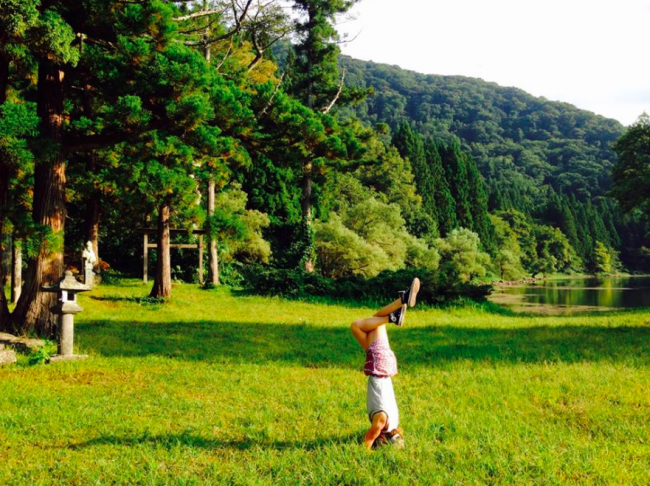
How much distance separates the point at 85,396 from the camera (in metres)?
5.96

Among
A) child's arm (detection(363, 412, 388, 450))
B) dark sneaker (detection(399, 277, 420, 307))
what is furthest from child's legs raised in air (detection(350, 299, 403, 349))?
child's arm (detection(363, 412, 388, 450))

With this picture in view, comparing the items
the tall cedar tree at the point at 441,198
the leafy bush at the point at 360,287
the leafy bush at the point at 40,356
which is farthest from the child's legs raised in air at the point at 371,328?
the tall cedar tree at the point at 441,198

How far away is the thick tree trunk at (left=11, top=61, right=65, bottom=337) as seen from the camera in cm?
939

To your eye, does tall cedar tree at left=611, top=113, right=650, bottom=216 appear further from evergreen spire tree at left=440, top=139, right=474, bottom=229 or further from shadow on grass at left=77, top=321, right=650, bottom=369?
evergreen spire tree at left=440, top=139, right=474, bottom=229

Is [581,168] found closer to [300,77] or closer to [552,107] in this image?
[552,107]

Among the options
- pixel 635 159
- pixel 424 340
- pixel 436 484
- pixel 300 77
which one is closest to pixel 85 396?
pixel 436 484

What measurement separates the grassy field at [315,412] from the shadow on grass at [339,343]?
0.20 feet

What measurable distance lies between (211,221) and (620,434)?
10941mm

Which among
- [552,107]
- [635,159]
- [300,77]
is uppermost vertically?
[552,107]

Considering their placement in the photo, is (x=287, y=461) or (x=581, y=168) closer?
(x=287, y=461)

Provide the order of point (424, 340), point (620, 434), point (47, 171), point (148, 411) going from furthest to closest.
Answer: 1. point (424, 340)
2. point (47, 171)
3. point (148, 411)
4. point (620, 434)

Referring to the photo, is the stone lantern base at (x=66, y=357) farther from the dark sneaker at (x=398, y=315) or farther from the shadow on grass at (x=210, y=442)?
the dark sneaker at (x=398, y=315)

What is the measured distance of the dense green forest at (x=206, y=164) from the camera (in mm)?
8883

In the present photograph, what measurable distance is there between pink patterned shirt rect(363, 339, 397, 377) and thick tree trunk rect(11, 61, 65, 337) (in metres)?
7.21
